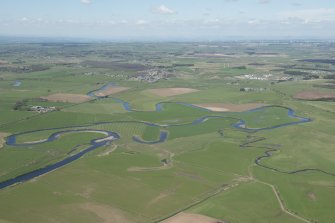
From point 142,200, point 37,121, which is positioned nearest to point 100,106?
point 37,121

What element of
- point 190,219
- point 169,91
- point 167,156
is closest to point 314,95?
point 169,91

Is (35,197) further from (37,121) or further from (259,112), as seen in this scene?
(259,112)

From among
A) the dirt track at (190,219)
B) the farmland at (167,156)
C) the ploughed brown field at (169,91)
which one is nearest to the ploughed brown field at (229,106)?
the farmland at (167,156)

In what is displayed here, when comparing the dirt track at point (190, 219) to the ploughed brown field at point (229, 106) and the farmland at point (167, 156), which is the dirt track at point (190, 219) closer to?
the farmland at point (167, 156)

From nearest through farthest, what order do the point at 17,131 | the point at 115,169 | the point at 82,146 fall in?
the point at 115,169 → the point at 82,146 → the point at 17,131

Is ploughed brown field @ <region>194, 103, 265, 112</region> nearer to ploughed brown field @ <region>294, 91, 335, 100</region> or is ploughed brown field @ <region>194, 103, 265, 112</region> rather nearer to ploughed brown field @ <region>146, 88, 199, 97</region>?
ploughed brown field @ <region>294, 91, 335, 100</region>

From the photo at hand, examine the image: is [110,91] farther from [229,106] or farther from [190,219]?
[190,219]

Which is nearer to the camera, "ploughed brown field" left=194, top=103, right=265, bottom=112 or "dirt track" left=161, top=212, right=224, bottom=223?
"dirt track" left=161, top=212, right=224, bottom=223

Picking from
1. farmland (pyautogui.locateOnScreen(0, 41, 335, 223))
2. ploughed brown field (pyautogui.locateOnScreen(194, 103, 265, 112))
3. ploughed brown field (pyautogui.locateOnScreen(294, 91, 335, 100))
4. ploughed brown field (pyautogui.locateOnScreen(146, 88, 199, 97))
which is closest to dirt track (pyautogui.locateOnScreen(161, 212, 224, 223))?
farmland (pyautogui.locateOnScreen(0, 41, 335, 223))
